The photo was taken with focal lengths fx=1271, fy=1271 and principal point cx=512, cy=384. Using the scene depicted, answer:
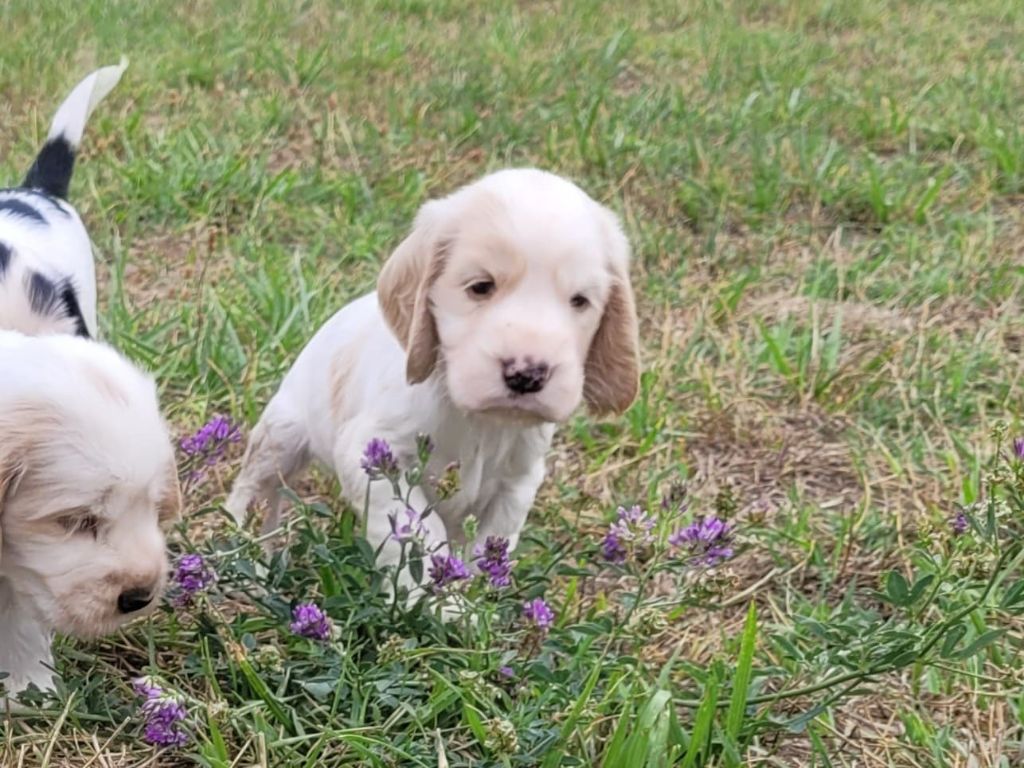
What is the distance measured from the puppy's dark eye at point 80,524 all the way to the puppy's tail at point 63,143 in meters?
1.77

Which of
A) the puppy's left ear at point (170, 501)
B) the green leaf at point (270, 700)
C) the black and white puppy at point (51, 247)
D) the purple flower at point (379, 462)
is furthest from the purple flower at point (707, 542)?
the black and white puppy at point (51, 247)

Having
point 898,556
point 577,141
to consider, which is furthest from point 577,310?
point 577,141

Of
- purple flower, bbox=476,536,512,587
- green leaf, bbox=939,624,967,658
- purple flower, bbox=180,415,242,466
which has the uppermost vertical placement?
purple flower, bbox=180,415,242,466

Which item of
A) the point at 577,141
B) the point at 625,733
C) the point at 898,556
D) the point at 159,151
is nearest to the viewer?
the point at 625,733

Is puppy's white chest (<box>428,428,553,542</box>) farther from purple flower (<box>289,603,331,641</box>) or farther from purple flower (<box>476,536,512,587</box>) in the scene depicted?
purple flower (<box>289,603,331,641</box>)

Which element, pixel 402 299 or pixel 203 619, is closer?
pixel 203 619

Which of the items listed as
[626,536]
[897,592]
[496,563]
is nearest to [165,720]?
[496,563]

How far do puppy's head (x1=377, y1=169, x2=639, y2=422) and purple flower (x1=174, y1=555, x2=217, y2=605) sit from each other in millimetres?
576

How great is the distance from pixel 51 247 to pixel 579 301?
4.67ft

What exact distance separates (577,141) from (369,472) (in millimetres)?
3518

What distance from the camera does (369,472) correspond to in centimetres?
238

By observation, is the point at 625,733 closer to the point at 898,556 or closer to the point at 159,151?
the point at 898,556

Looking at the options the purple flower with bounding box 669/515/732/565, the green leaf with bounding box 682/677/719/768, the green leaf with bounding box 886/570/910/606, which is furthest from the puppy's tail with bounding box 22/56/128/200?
the green leaf with bounding box 886/570/910/606

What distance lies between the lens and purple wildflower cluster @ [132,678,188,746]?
2.05 m
